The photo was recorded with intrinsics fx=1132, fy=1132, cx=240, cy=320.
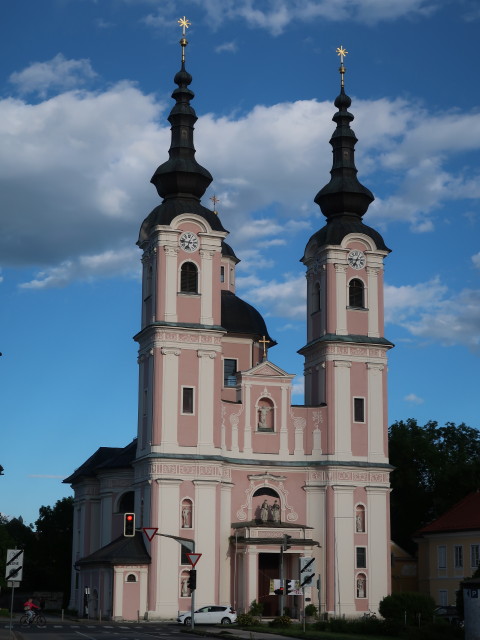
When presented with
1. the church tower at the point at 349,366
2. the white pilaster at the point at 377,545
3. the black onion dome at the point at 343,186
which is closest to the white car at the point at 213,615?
the church tower at the point at 349,366

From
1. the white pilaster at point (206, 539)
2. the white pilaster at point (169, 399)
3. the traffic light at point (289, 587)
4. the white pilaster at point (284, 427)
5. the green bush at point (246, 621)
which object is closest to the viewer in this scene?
the traffic light at point (289, 587)

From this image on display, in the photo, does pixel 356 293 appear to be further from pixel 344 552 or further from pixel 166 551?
pixel 166 551

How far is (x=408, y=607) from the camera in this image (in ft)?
163

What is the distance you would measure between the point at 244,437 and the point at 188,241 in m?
11.4

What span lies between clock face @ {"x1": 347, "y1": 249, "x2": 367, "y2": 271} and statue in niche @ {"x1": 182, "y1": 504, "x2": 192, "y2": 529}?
16969mm

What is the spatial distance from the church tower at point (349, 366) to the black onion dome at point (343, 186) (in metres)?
0.06

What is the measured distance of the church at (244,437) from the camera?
195 ft

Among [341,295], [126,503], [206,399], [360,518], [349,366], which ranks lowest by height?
[360,518]

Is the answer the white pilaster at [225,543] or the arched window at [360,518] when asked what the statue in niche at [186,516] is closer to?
the white pilaster at [225,543]

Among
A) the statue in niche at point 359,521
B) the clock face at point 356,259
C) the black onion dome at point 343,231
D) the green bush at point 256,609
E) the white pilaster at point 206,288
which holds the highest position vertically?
the black onion dome at point 343,231

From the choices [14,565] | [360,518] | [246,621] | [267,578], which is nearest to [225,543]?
[267,578]

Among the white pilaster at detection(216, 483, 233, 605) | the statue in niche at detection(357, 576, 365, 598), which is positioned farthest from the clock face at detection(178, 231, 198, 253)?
the statue in niche at detection(357, 576, 365, 598)

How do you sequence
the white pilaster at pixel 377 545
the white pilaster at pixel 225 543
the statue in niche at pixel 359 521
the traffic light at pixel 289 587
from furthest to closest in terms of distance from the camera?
the statue in niche at pixel 359 521, the white pilaster at pixel 377 545, the white pilaster at pixel 225 543, the traffic light at pixel 289 587

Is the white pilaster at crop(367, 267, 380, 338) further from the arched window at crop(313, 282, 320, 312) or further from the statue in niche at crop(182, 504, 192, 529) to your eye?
the statue in niche at crop(182, 504, 192, 529)
